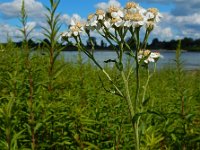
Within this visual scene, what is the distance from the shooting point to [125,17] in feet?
12.1

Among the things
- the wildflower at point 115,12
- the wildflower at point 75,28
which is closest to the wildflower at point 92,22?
the wildflower at point 75,28

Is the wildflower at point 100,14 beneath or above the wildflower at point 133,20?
above

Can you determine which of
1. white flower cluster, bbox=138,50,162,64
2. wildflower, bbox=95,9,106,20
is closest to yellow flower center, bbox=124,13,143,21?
wildflower, bbox=95,9,106,20

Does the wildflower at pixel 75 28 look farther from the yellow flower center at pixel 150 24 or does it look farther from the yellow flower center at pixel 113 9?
the yellow flower center at pixel 150 24

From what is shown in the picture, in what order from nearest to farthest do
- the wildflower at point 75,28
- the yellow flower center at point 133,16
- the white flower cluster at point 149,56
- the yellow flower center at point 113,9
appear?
the yellow flower center at point 133,16 → the yellow flower center at point 113,9 → the white flower cluster at point 149,56 → the wildflower at point 75,28

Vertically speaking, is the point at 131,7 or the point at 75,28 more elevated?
the point at 131,7

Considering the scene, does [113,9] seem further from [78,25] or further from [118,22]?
[78,25]

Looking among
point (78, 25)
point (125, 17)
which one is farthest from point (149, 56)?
point (78, 25)

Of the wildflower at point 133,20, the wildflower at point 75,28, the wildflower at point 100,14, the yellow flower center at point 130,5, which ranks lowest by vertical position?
the wildflower at point 75,28

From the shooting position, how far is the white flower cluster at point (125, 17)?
367cm

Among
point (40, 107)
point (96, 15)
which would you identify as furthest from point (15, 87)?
point (96, 15)

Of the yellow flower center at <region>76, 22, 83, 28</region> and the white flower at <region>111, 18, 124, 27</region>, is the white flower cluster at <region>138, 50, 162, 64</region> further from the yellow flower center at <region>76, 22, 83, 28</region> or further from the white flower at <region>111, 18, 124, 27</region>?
the yellow flower center at <region>76, 22, 83, 28</region>

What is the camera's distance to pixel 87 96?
20.9 feet

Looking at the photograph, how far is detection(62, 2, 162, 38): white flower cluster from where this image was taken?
3.67 metres
